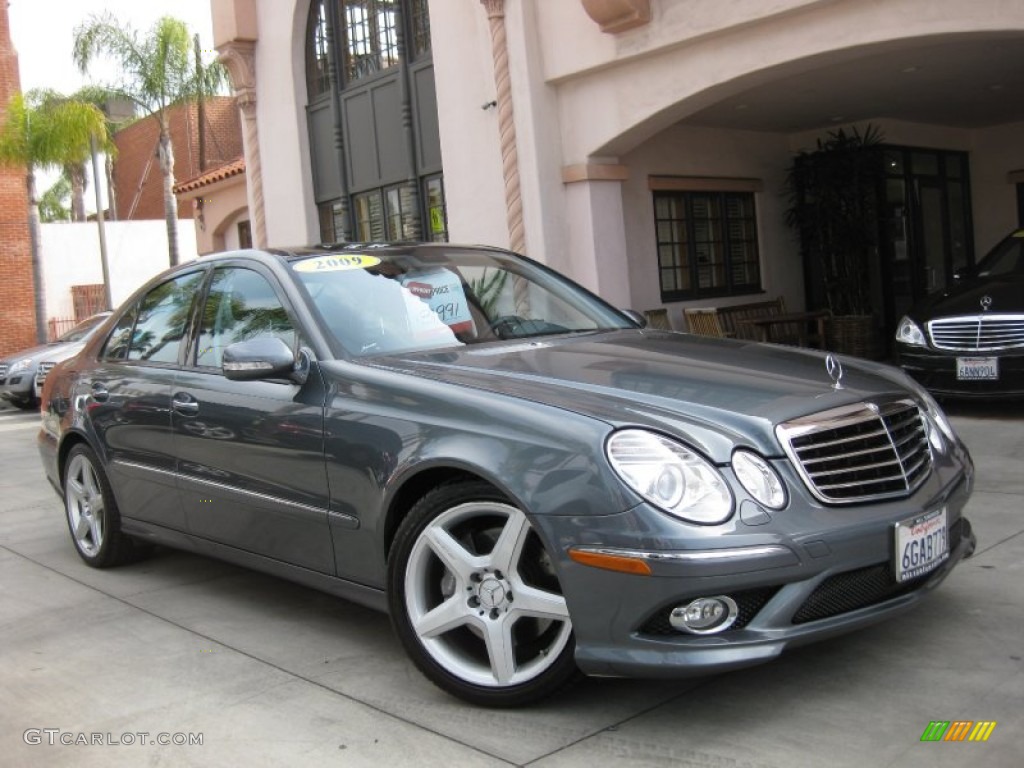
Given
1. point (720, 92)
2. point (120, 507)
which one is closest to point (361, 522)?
point (120, 507)

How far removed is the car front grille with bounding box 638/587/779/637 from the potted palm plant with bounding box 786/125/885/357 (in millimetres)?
10980

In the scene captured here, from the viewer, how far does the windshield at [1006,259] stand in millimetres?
9406

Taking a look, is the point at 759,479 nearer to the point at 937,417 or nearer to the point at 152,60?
the point at 937,417

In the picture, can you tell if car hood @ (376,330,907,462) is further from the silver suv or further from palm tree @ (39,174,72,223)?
palm tree @ (39,174,72,223)

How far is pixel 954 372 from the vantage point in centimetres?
848

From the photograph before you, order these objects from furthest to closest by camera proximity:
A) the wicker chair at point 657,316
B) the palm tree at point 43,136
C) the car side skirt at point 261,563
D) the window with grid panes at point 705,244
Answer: the palm tree at point 43,136
the window with grid panes at point 705,244
the wicker chair at point 657,316
the car side skirt at point 261,563

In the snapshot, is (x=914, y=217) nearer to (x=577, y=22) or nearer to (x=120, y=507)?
(x=577, y=22)

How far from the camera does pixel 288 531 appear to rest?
425 cm

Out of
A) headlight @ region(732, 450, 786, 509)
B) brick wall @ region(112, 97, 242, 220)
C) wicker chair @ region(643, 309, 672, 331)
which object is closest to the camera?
headlight @ region(732, 450, 786, 509)

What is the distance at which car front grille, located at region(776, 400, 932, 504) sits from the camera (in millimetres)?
3291

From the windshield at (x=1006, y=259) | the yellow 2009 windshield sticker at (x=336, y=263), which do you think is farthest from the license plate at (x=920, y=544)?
the windshield at (x=1006, y=259)

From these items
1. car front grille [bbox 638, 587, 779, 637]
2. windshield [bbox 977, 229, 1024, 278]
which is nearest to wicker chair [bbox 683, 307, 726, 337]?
windshield [bbox 977, 229, 1024, 278]

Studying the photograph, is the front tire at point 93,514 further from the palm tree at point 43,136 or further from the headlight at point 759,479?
the palm tree at point 43,136

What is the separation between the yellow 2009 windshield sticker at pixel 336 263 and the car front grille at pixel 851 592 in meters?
2.38
